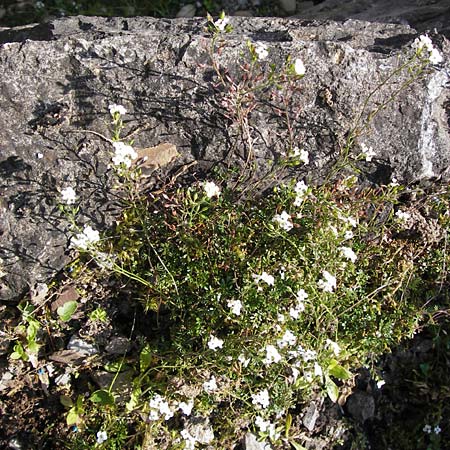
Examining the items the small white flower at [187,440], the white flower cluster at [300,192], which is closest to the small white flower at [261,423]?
the small white flower at [187,440]

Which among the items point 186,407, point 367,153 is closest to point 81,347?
point 186,407

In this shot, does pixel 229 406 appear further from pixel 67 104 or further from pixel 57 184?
pixel 67 104

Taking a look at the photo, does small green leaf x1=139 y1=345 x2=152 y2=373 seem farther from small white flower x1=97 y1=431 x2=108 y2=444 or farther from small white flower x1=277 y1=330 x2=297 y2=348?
small white flower x1=277 y1=330 x2=297 y2=348

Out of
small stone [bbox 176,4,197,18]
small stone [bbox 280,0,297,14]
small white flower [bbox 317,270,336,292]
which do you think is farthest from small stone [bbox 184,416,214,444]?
small stone [bbox 280,0,297,14]

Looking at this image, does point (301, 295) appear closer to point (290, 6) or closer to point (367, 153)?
point (367, 153)

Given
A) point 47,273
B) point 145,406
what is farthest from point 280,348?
point 47,273

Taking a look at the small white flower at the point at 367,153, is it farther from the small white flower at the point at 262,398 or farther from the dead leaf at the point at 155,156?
the small white flower at the point at 262,398
